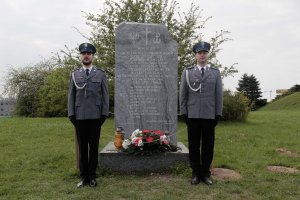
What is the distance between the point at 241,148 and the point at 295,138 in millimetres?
3096

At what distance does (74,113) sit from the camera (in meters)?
6.27

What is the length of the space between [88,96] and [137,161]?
1489 millimetres

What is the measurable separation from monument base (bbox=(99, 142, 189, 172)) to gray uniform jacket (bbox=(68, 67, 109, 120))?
1.05 metres

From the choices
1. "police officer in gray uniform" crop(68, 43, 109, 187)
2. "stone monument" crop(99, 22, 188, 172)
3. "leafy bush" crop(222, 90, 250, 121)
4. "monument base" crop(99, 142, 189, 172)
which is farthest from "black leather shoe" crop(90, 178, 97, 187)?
"leafy bush" crop(222, 90, 250, 121)

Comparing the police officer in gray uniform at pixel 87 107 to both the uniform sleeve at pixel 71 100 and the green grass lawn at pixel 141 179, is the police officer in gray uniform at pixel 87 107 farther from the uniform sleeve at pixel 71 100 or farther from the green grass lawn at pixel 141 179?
the green grass lawn at pixel 141 179

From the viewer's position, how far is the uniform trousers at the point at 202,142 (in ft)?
21.0

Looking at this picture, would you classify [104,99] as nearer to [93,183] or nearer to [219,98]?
[93,183]

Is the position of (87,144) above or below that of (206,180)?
above

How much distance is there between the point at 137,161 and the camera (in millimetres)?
7008

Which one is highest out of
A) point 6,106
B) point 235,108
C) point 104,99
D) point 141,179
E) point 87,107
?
point 104,99

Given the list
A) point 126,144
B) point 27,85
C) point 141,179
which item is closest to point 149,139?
point 126,144

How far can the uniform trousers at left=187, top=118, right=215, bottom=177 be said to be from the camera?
641 centimetres

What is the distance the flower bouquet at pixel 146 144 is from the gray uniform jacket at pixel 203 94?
85 cm

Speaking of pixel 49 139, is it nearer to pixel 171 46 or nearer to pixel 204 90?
pixel 171 46
